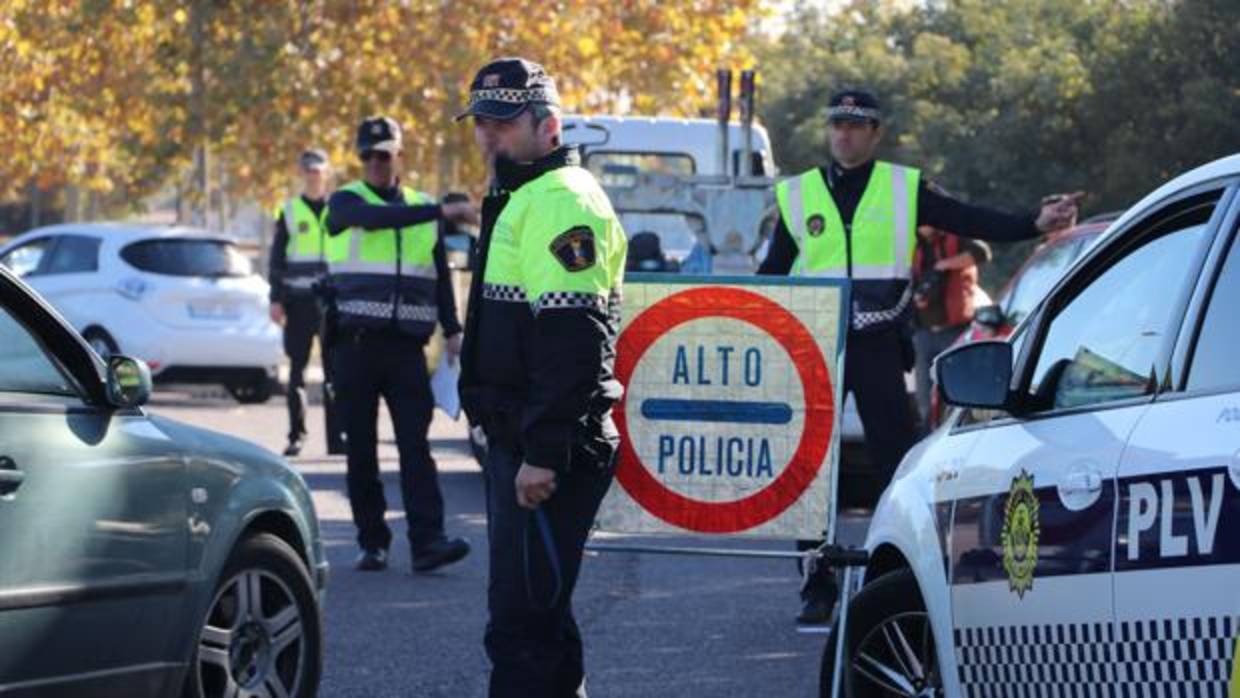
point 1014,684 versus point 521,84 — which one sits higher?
point 521,84

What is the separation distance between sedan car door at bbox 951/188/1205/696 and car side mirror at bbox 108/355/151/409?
2063 mm

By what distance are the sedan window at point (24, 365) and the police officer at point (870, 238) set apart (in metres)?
3.71

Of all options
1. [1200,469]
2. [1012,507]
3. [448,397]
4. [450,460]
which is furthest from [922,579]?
[450,460]

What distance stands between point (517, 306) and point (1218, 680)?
2.42 meters

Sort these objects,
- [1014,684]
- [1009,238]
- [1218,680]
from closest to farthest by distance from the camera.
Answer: [1218,680], [1014,684], [1009,238]

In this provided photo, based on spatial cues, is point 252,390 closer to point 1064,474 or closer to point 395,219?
point 395,219

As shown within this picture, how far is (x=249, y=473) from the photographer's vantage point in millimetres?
7230

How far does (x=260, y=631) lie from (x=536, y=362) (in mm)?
1422

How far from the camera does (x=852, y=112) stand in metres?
9.59

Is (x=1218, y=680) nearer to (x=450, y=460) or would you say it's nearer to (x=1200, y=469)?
(x=1200, y=469)

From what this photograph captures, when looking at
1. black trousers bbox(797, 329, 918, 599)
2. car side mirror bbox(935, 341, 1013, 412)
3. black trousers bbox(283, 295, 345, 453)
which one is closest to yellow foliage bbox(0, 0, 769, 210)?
black trousers bbox(283, 295, 345, 453)

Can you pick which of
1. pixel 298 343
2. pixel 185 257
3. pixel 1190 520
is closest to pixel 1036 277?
pixel 298 343

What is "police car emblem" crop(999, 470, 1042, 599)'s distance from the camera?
5.48 meters

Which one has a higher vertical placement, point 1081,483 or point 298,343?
point 1081,483
